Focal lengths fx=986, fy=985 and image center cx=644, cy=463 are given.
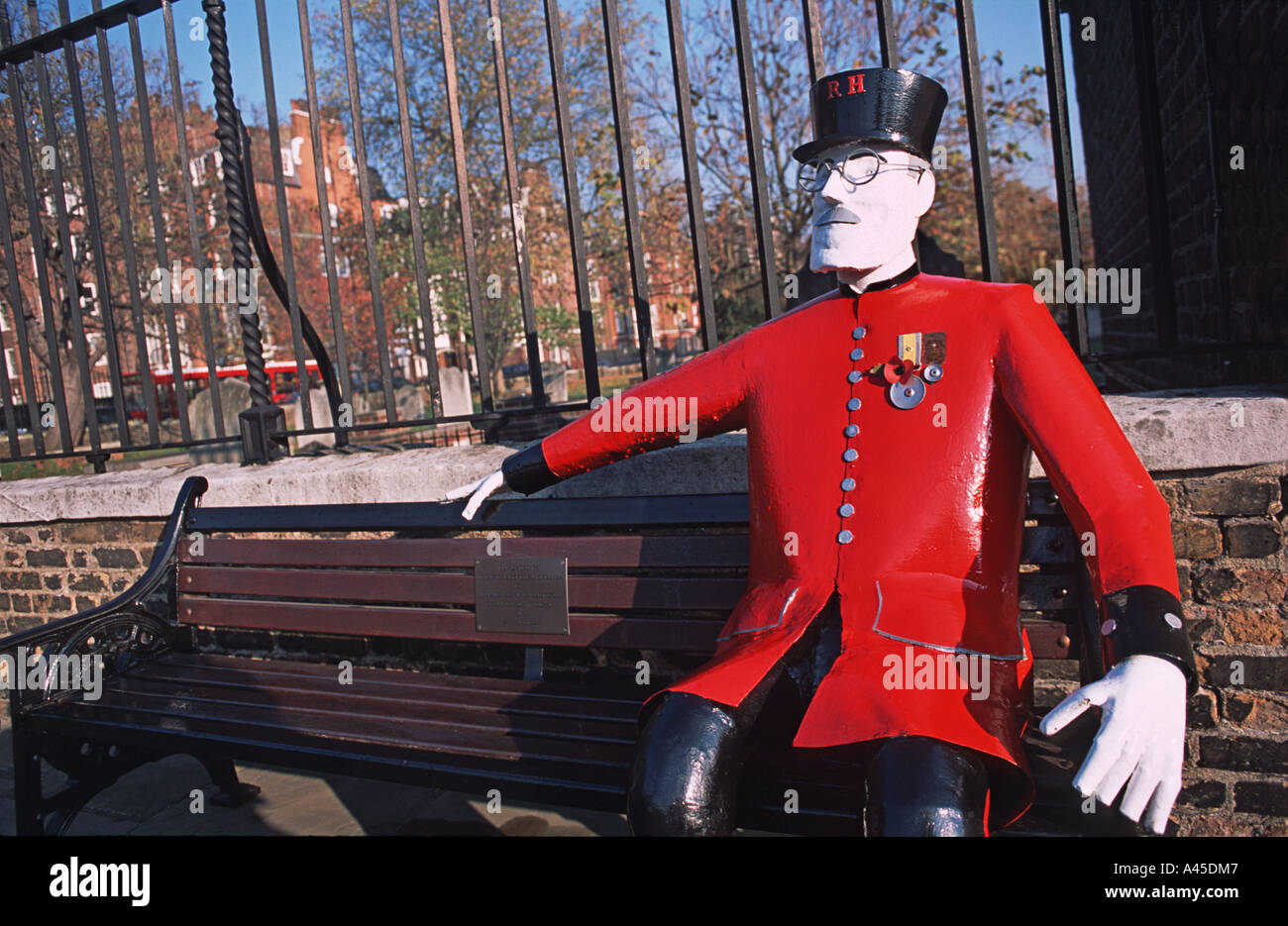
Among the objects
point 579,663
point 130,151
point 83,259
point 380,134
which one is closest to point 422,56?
point 380,134

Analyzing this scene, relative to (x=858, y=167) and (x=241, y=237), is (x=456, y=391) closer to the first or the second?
(x=241, y=237)

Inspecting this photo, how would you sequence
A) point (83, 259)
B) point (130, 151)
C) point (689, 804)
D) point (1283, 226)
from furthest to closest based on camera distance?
point (130, 151) → point (83, 259) → point (1283, 226) → point (689, 804)

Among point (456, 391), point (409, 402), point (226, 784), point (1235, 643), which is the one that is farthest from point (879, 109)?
point (409, 402)

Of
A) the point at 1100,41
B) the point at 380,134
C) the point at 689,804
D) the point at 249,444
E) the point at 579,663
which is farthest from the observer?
the point at 380,134

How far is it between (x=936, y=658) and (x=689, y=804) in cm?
52

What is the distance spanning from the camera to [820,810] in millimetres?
1935

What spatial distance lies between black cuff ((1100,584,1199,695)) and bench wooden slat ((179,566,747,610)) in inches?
38.1

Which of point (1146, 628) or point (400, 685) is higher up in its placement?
point (1146, 628)

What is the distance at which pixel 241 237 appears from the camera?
3.71 metres

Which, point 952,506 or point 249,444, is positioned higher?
point 249,444

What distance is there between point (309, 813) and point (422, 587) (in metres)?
0.89

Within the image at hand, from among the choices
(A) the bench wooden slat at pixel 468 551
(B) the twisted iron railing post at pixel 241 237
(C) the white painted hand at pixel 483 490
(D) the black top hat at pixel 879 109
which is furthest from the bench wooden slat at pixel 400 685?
(D) the black top hat at pixel 879 109

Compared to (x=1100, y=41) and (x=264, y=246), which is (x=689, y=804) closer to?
(x=264, y=246)

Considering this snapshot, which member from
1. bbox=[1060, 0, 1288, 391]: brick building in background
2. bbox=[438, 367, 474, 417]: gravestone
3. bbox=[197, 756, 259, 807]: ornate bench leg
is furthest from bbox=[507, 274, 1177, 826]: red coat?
bbox=[438, 367, 474, 417]: gravestone
